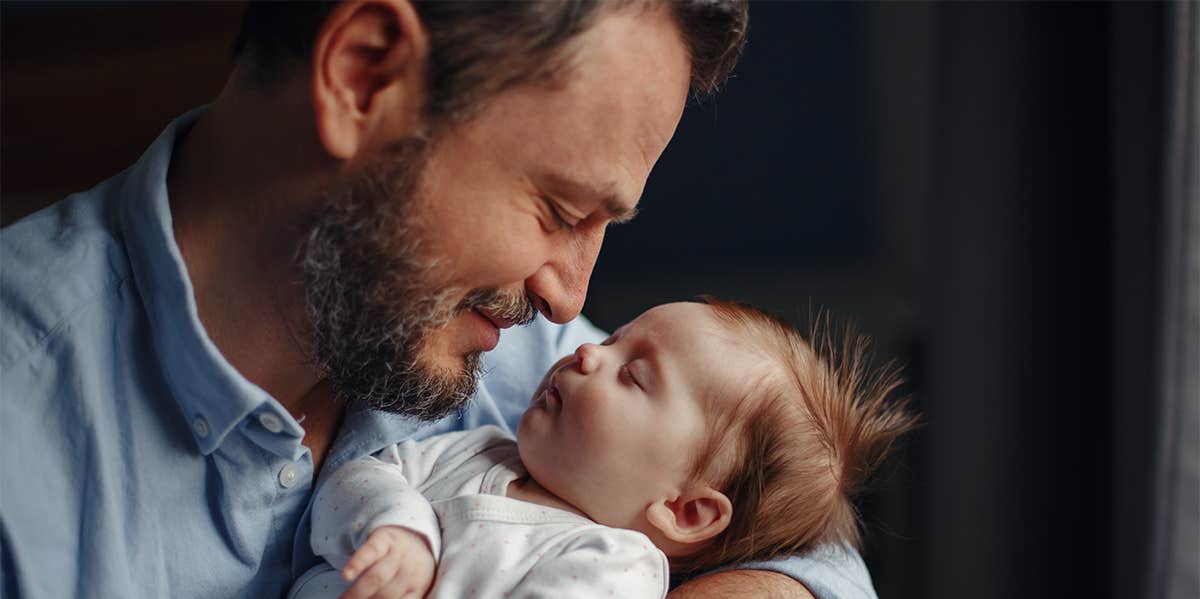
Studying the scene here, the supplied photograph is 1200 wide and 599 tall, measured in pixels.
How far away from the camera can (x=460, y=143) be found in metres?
1.13

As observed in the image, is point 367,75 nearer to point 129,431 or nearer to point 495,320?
point 495,320

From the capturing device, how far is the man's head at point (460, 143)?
1.10 metres

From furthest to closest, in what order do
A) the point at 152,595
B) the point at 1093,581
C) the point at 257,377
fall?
the point at 1093,581, the point at 257,377, the point at 152,595

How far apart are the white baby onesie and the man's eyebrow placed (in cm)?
33

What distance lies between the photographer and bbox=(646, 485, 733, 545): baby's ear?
4.16 feet

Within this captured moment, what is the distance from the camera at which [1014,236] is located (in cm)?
235

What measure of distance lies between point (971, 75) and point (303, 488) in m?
1.69

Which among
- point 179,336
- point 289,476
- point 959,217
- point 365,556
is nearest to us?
point 365,556

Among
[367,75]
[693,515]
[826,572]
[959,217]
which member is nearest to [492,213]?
[367,75]

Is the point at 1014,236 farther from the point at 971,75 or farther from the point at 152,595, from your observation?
the point at 152,595

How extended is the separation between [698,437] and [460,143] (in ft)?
1.42

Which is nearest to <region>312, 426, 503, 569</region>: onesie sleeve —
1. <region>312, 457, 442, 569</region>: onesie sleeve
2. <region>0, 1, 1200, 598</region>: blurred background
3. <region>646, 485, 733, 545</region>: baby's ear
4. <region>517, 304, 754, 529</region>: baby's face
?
<region>312, 457, 442, 569</region>: onesie sleeve

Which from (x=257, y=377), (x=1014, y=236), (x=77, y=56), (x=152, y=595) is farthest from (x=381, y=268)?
(x=77, y=56)

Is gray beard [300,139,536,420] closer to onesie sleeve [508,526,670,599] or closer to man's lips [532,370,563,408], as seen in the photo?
man's lips [532,370,563,408]
